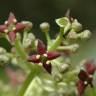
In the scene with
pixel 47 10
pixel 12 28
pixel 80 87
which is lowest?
pixel 47 10

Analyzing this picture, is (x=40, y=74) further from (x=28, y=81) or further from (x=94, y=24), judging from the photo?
(x=94, y=24)

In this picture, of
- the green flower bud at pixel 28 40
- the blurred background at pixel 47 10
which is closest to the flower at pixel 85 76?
the green flower bud at pixel 28 40

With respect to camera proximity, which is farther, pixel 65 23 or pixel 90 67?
pixel 90 67

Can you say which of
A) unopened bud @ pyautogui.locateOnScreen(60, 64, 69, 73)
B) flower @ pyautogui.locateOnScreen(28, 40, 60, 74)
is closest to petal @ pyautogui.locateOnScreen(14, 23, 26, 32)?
flower @ pyautogui.locateOnScreen(28, 40, 60, 74)

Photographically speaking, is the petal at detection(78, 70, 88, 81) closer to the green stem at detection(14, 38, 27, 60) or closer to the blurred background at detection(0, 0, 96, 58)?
the green stem at detection(14, 38, 27, 60)

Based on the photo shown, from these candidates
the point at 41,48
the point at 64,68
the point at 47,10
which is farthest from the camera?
the point at 47,10

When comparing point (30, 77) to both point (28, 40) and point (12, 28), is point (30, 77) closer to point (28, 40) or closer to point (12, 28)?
point (28, 40)

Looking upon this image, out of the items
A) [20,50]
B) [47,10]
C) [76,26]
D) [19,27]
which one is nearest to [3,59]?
[20,50]
